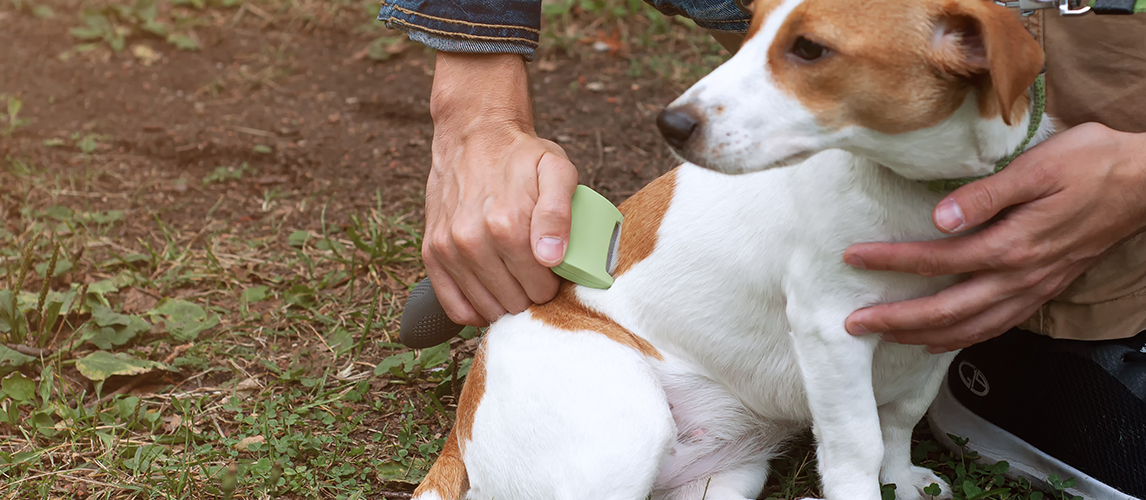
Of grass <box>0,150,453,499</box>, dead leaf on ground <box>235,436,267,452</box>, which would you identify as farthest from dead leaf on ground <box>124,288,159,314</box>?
dead leaf on ground <box>235,436,267,452</box>

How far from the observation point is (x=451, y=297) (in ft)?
7.16

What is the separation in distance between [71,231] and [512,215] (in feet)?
7.22

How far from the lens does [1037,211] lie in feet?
5.43

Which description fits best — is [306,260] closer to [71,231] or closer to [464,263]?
[71,231]

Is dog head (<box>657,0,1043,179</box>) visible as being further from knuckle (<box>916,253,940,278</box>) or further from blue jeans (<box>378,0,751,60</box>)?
blue jeans (<box>378,0,751,60</box>)

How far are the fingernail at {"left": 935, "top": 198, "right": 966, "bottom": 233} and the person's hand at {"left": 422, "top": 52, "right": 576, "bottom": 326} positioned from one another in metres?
0.78

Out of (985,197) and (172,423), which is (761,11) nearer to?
(985,197)

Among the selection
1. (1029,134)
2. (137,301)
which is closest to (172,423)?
(137,301)

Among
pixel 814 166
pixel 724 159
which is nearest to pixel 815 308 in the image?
pixel 814 166

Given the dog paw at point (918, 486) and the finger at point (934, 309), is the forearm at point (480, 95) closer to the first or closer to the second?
the finger at point (934, 309)

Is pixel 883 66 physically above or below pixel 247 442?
above

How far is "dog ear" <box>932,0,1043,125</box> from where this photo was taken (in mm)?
1370

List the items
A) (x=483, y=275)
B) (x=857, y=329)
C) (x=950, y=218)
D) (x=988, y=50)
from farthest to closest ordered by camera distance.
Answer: (x=483, y=275)
(x=857, y=329)
(x=950, y=218)
(x=988, y=50)

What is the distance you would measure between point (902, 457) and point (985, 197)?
0.81 m
